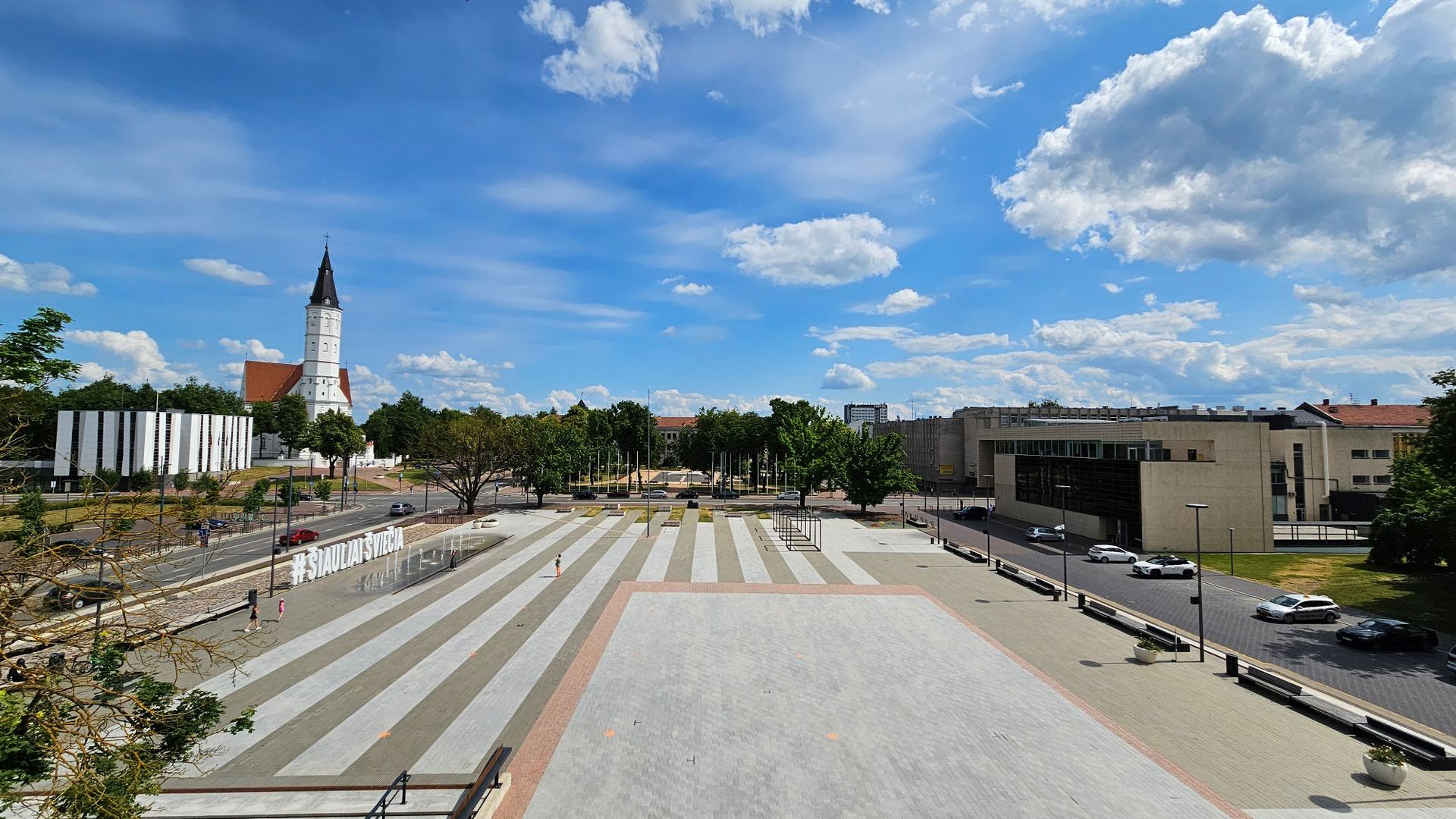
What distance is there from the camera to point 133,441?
2864 inches

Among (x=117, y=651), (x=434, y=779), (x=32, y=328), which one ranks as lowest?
(x=434, y=779)

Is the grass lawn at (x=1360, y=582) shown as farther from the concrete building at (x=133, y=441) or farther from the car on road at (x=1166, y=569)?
the concrete building at (x=133, y=441)

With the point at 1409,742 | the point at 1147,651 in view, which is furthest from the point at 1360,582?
the point at 1409,742

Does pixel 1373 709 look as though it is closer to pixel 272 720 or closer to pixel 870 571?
pixel 870 571

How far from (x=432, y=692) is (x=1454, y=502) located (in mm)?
41140

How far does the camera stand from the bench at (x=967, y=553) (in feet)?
126

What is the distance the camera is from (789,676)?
1955cm

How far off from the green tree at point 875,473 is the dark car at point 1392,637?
112 feet

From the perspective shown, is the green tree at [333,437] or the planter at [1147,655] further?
the green tree at [333,437]

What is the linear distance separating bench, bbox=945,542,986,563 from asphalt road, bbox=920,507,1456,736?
6.67 ft

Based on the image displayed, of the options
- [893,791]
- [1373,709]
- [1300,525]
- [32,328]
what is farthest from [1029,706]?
[1300,525]

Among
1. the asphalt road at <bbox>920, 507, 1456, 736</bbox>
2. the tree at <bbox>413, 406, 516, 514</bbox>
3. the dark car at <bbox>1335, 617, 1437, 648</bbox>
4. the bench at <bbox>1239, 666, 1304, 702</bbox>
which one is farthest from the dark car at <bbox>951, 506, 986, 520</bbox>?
the tree at <bbox>413, 406, 516, 514</bbox>

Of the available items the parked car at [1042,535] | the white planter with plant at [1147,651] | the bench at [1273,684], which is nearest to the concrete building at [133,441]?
the parked car at [1042,535]

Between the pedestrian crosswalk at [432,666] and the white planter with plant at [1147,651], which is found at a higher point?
the white planter with plant at [1147,651]
